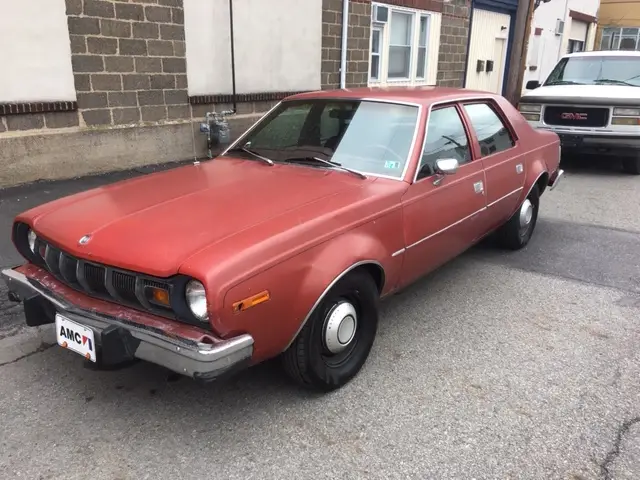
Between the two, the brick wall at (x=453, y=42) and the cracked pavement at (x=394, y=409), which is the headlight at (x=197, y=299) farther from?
the brick wall at (x=453, y=42)

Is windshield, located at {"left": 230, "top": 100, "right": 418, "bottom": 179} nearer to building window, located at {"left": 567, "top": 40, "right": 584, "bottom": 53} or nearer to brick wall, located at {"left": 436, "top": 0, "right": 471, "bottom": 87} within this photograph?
brick wall, located at {"left": 436, "top": 0, "right": 471, "bottom": 87}

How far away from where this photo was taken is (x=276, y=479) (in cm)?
241

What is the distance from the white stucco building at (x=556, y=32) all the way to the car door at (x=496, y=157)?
14423 millimetres

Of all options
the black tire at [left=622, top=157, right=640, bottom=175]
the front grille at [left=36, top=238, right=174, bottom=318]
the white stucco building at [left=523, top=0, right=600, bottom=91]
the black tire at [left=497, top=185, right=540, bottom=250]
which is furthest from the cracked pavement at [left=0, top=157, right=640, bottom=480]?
the white stucco building at [left=523, top=0, right=600, bottom=91]

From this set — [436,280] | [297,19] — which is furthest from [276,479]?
[297,19]

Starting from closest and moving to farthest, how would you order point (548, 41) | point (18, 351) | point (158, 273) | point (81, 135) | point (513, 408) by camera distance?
point (158, 273), point (513, 408), point (18, 351), point (81, 135), point (548, 41)

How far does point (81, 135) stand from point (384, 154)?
4663mm

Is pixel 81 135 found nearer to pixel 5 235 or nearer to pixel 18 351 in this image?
pixel 5 235

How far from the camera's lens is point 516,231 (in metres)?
5.20

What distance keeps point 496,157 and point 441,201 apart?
1095mm

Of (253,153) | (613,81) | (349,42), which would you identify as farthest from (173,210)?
(613,81)

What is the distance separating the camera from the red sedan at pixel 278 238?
244cm

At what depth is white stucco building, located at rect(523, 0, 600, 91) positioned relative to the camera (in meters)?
18.1

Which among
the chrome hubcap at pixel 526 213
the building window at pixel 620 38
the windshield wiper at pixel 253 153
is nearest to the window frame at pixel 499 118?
the chrome hubcap at pixel 526 213
